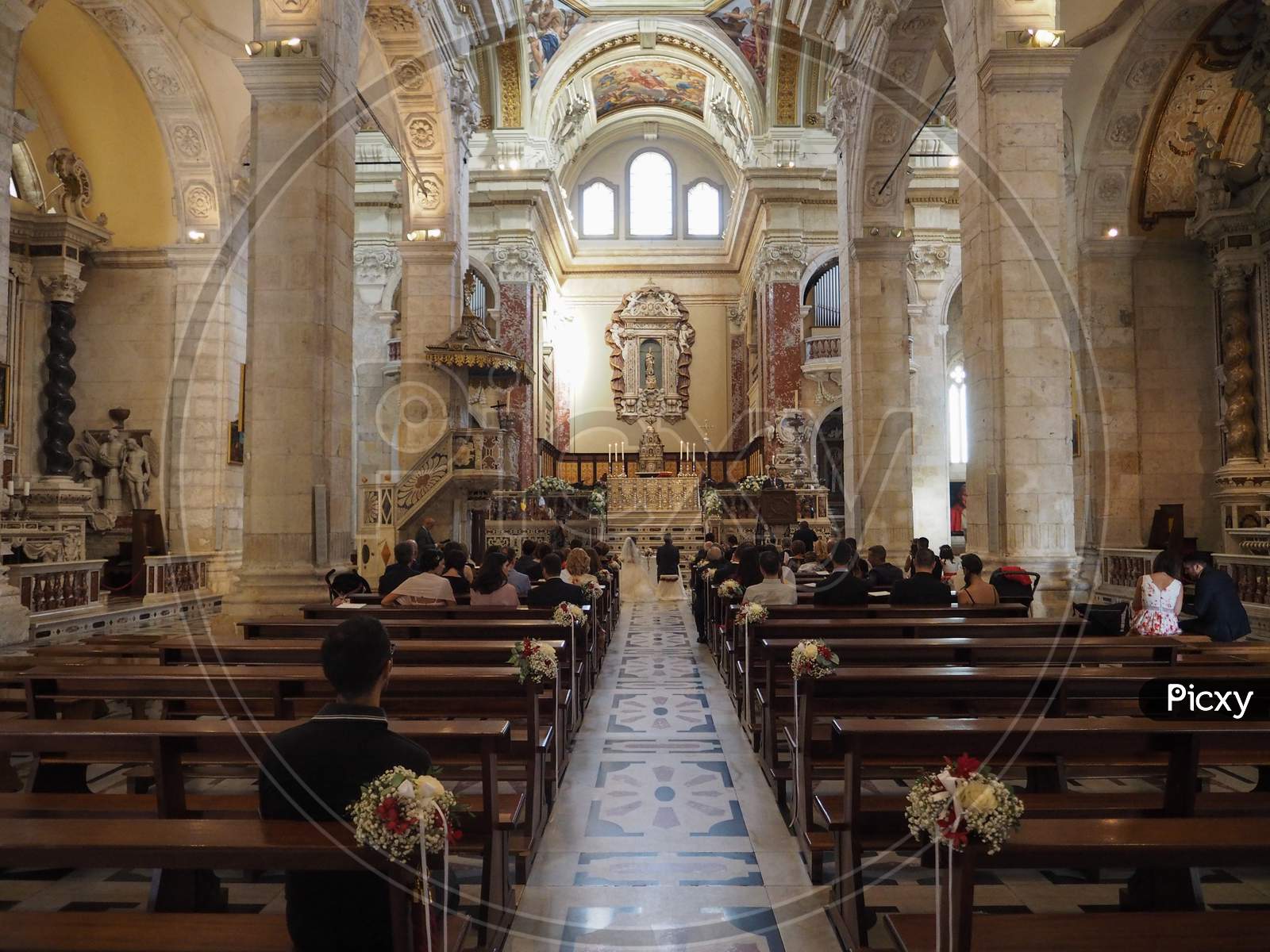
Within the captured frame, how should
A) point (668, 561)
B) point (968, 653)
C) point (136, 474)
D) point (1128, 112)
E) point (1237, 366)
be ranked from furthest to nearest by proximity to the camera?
point (668, 561) → point (136, 474) → point (1128, 112) → point (1237, 366) → point (968, 653)

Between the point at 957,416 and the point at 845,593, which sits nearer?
the point at 845,593

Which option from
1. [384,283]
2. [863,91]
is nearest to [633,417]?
[384,283]

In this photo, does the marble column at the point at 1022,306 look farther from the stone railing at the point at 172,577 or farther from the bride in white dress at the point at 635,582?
the stone railing at the point at 172,577

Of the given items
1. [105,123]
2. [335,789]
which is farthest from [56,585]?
[335,789]

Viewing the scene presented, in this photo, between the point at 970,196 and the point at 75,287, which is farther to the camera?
the point at 75,287

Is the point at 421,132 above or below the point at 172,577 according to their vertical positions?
above

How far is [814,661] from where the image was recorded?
159 inches

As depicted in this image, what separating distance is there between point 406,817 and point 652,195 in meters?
31.2

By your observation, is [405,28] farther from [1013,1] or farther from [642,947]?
[642,947]

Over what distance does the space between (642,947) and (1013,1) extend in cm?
884

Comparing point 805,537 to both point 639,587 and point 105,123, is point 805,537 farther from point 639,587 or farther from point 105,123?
point 105,123

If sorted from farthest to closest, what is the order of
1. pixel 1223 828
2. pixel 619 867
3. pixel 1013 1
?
pixel 1013 1 → pixel 619 867 → pixel 1223 828

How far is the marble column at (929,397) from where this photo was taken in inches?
855

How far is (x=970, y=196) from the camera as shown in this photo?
901 cm
